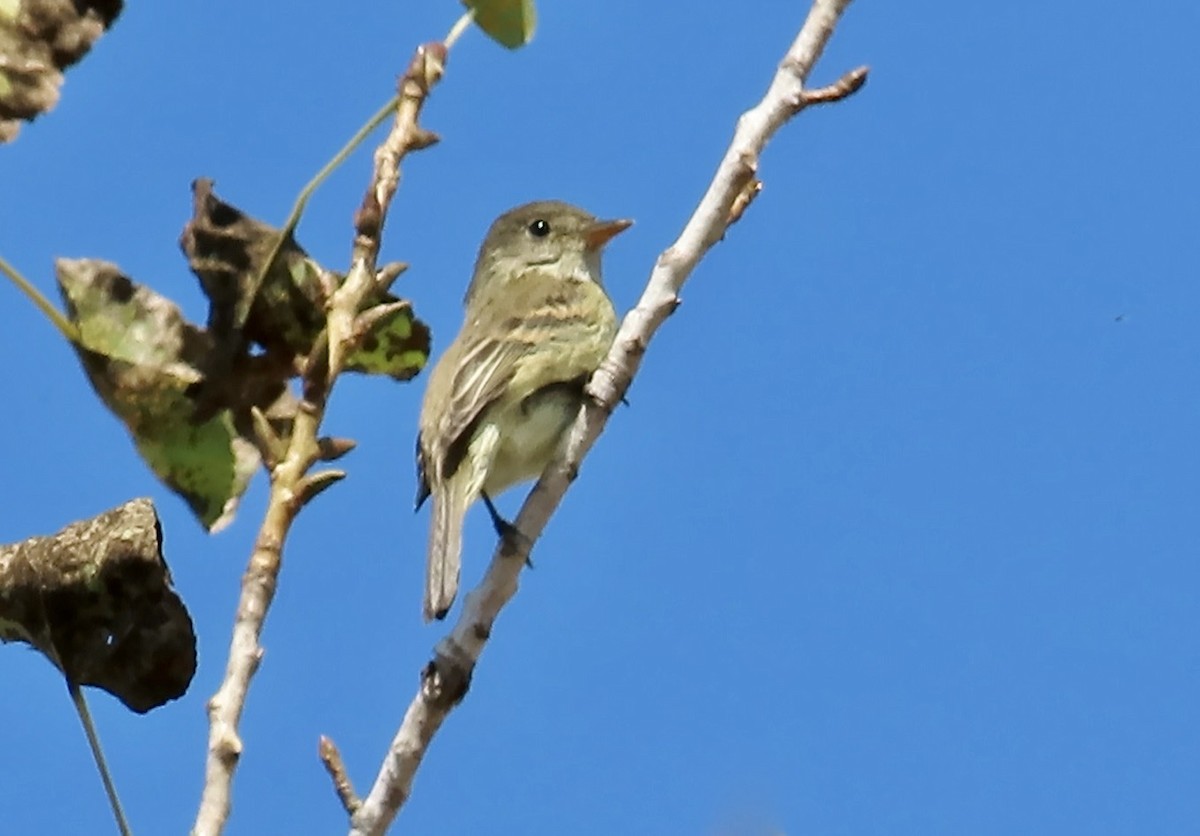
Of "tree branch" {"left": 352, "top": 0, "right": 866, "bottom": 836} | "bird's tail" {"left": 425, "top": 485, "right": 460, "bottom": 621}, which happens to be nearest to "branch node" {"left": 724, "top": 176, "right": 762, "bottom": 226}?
"tree branch" {"left": 352, "top": 0, "right": 866, "bottom": 836}

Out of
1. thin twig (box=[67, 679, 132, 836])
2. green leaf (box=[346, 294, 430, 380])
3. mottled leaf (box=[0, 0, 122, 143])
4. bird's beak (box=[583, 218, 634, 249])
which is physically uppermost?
bird's beak (box=[583, 218, 634, 249])

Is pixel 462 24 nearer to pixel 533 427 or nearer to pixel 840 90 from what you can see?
pixel 840 90

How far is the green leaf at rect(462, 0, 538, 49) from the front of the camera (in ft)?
7.63

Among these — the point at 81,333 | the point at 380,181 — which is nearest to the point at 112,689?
the point at 81,333

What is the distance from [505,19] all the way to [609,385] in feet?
2.14

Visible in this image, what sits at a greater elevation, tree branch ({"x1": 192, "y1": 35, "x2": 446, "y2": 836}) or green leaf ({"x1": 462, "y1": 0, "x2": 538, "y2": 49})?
green leaf ({"x1": 462, "y1": 0, "x2": 538, "y2": 49})

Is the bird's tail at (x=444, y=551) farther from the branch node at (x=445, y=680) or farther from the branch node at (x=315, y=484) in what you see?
the branch node at (x=315, y=484)

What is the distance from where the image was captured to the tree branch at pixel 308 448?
1587 mm

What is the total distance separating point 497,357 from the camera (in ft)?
16.5

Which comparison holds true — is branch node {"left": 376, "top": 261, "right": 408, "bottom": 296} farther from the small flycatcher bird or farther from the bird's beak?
the bird's beak

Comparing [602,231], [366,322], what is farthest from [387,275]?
[602,231]

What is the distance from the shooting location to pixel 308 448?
73.1 inches

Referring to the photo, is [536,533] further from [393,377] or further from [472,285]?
[472,285]

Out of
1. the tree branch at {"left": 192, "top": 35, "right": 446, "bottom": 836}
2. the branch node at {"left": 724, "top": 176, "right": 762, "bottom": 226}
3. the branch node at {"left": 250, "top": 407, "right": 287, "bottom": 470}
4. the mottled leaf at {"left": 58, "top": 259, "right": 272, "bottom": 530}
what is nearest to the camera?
the tree branch at {"left": 192, "top": 35, "right": 446, "bottom": 836}
